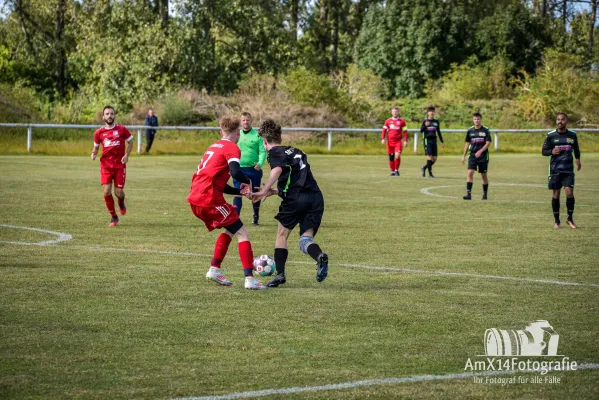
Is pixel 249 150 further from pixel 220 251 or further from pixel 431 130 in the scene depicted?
pixel 431 130

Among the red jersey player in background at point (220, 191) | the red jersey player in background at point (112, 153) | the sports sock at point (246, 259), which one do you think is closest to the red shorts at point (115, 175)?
the red jersey player in background at point (112, 153)

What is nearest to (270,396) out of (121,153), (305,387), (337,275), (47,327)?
(305,387)

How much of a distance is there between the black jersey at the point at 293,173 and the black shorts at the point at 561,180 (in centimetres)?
693

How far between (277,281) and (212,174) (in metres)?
1.27

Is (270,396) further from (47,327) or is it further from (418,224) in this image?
(418,224)

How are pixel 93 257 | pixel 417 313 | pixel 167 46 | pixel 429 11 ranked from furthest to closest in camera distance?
pixel 429 11 → pixel 167 46 → pixel 93 257 → pixel 417 313

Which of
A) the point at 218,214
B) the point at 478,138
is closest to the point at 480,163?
the point at 478,138

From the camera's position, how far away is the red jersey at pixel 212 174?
942 centimetres

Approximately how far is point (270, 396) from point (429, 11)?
2476 inches

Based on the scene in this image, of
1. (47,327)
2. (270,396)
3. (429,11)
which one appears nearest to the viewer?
(270,396)

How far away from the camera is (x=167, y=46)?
54.4m

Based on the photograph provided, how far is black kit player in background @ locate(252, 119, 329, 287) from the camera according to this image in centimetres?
947

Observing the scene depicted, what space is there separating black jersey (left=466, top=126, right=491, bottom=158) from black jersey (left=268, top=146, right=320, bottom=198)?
12.2m

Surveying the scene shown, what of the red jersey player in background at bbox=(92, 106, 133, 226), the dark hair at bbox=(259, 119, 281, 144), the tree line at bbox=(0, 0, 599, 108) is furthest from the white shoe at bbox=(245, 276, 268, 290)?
the tree line at bbox=(0, 0, 599, 108)
